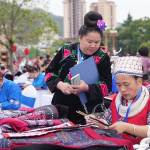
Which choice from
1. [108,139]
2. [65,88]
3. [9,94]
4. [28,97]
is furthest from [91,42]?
[28,97]

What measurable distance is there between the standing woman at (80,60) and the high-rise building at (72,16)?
62610mm

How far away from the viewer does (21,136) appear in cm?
161

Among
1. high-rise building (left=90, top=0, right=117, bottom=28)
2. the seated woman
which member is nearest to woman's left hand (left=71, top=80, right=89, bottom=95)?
the seated woman

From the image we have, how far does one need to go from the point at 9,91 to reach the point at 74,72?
303cm

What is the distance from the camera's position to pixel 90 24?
269 cm

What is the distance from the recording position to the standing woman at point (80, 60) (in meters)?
2.63

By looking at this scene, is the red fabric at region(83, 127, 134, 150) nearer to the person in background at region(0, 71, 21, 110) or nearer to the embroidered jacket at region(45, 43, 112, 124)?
the embroidered jacket at region(45, 43, 112, 124)

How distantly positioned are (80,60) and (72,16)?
69071mm

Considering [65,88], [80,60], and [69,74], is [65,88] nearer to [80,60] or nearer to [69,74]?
[69,74]

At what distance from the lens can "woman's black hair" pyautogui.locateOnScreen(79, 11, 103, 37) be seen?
105 inches

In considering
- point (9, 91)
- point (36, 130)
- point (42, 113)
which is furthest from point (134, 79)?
point (9, 91)

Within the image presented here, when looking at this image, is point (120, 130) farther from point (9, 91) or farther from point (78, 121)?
point (9, 91)

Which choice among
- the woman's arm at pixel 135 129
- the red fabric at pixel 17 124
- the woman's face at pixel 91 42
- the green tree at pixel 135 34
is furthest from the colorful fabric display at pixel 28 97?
the green tree at pixel 135 34

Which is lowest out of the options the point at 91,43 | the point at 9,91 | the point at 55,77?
the point at 9,91
